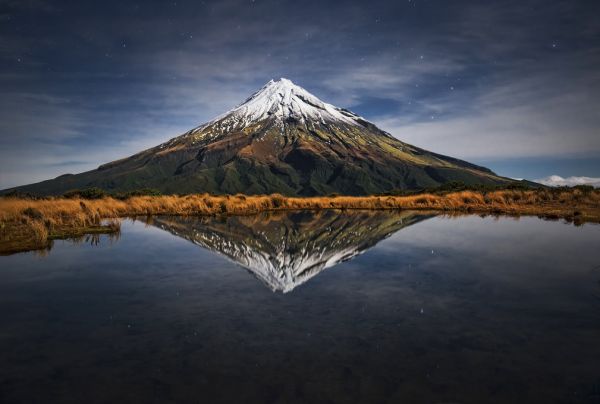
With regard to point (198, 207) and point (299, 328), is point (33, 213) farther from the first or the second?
point (299, 328)

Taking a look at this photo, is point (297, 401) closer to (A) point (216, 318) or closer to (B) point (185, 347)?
(B) point (185, 347)

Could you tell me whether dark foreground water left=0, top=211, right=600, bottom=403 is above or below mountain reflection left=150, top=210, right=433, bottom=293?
below

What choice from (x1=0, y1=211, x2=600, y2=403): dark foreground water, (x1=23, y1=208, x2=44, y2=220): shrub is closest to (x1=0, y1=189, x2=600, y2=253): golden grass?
(x1=23, y1=208, x2=44, y2=220): shrub

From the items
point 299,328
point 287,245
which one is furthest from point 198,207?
point 299,328

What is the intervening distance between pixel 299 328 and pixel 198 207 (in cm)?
2772

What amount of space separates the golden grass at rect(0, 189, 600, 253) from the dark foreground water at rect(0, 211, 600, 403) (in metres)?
6.49

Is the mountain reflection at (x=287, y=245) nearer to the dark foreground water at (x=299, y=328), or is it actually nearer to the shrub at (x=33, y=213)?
the dark foreground water at (x=299, y=328)

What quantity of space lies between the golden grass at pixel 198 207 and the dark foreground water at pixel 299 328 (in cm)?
649

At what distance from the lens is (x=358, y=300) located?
8070 millimetres

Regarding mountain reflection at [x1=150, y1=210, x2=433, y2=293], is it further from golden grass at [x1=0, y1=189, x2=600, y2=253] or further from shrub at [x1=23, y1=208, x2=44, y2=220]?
shrub at [x1=23, y1=208, x2=44, y2=220]

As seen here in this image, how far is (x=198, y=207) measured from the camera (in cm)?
3275

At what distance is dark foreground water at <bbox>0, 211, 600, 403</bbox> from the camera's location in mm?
4590

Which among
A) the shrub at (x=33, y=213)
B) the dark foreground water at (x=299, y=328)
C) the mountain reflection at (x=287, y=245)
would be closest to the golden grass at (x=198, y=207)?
the shrub at (x=33, y=213)

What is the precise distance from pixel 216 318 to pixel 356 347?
2.63 meters
